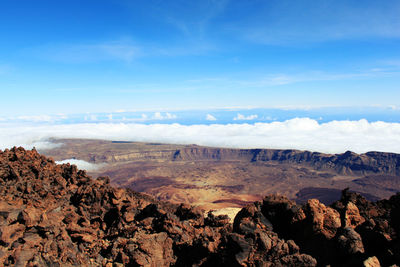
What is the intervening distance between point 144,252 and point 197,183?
16379 centimetres

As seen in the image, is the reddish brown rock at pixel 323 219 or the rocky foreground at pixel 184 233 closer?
the rocky foreground at pixel 184 233

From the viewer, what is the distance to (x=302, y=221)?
56.5 ft

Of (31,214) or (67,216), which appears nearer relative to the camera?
(31,214)

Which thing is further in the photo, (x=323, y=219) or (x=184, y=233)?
(x=184, y=233)

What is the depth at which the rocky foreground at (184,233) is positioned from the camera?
45.1ft

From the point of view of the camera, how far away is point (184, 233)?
18375mm

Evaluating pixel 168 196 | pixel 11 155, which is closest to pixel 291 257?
pixel 11 155

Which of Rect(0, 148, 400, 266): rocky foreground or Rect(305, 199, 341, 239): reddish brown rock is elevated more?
Rect(305, 199, 341, 239): reddish brown rock

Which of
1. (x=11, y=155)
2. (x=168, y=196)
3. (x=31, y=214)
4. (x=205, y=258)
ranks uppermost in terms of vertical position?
(x=11, y=155)

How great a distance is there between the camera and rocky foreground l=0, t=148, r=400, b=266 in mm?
13742

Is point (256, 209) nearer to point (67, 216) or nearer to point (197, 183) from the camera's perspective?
point (67, 216)

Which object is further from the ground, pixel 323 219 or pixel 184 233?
pixel 323 219

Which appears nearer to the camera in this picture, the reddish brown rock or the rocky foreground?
the rocky foreground

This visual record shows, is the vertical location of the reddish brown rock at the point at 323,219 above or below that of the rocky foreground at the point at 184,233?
above
